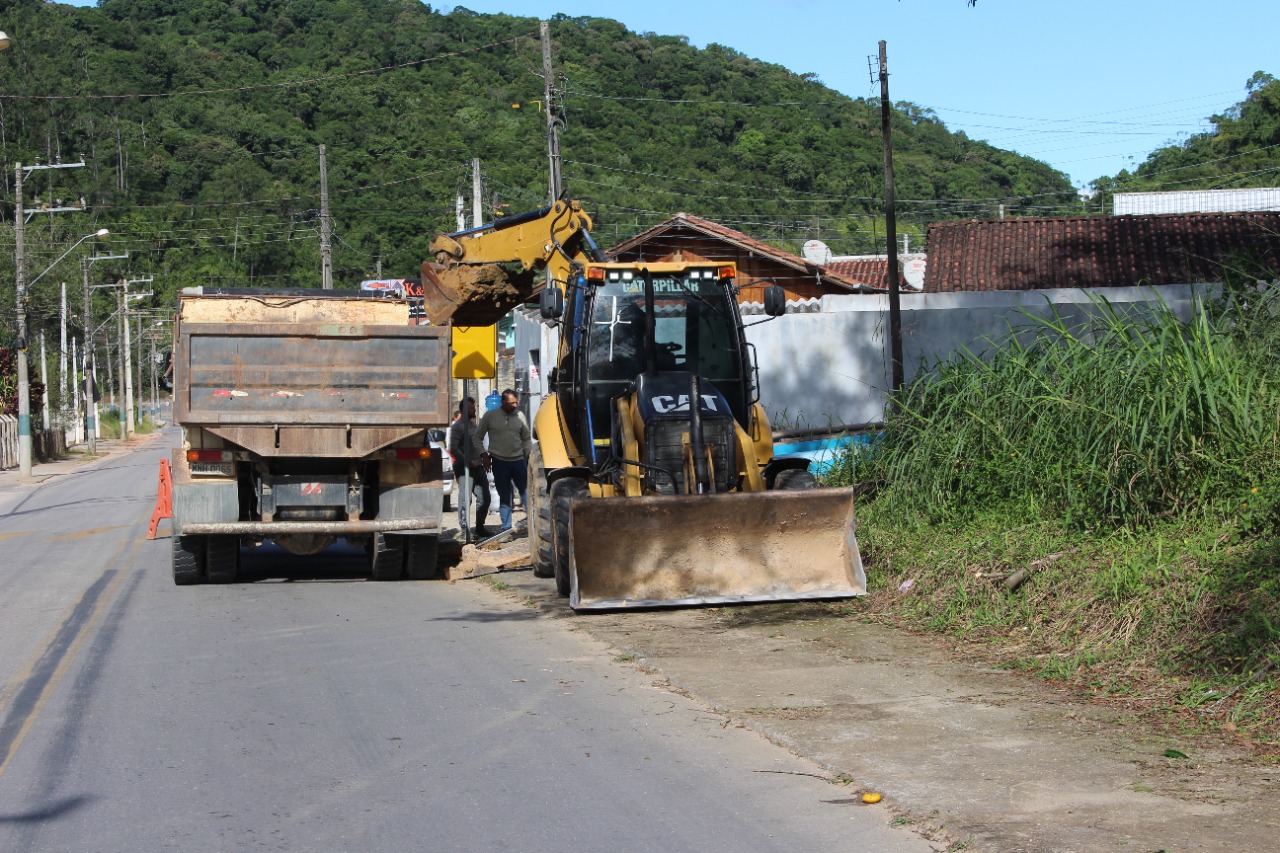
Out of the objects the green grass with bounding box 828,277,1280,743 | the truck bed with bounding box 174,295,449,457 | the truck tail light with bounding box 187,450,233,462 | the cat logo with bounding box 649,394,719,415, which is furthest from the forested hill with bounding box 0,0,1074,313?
the green grass with bounding box 828,277,1280,743

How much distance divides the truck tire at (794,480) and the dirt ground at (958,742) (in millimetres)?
1480

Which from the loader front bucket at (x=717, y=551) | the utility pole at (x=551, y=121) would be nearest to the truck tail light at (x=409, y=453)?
the loader front bucket at (x=717, y=551)

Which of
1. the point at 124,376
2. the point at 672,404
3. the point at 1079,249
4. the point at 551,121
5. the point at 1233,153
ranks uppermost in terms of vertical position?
the point at 1233,153

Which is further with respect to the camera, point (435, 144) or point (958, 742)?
point (435, 144)

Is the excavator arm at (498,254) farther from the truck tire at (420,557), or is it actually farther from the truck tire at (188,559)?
the truck tire at (188,559)

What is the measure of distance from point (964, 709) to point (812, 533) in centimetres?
335

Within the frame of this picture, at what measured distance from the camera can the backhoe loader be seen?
34.0 feet

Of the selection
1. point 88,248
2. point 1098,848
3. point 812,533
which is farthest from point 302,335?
point 88,248

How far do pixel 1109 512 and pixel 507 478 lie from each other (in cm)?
973

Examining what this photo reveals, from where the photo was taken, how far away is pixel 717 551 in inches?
410

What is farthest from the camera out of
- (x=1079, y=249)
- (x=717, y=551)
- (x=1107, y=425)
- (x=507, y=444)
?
(x=1079, y=249)

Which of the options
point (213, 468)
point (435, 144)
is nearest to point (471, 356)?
point (213, 468)

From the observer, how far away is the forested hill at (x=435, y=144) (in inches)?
1971

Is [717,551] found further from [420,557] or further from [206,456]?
[206,456]
